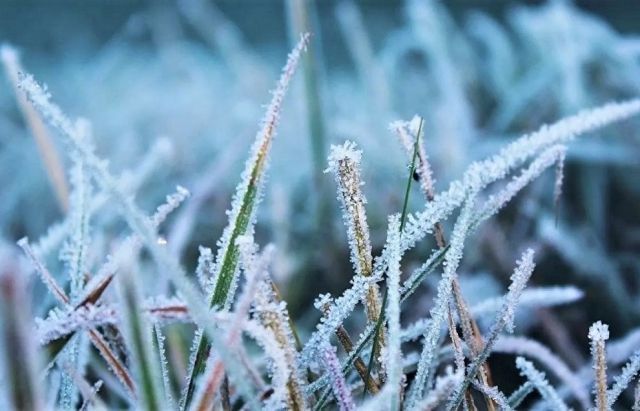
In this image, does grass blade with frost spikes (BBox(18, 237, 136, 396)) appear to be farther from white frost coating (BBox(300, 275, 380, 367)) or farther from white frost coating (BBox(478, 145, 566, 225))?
white frost coating (BBox(478, 145, 566, 225))

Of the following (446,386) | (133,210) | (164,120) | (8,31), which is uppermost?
(8,31)

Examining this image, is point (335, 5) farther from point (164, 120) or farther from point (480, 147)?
point (480, 147)

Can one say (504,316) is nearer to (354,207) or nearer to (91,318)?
A: (354,207)

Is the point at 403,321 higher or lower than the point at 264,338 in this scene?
higher

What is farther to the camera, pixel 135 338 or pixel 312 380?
pixel 312 380

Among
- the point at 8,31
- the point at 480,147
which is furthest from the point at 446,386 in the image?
the point at 8,31

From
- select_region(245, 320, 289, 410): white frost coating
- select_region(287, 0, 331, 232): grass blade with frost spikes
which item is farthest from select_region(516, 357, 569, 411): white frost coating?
select_region(287, 0, 331, 232): grass blade with frost spikes

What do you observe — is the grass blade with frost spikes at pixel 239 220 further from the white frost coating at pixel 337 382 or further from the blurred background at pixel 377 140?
the blurred background at pixel 377 140

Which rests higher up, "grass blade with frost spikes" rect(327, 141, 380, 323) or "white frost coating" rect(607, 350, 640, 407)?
"grass blade with frost spikes" rect(327, 141, 380, 323)
